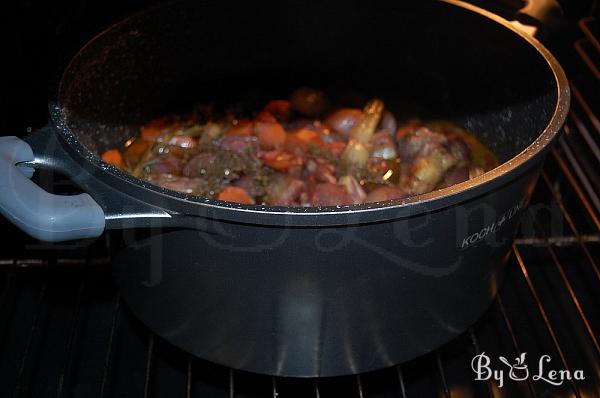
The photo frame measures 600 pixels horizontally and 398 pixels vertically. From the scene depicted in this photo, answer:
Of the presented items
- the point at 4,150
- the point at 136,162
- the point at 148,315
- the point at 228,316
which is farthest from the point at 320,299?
the point at 136,162

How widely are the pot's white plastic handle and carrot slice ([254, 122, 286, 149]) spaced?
0.58 meters

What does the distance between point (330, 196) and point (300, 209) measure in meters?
0.40

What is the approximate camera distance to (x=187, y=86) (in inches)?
57.7

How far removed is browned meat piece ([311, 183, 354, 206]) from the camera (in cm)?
119

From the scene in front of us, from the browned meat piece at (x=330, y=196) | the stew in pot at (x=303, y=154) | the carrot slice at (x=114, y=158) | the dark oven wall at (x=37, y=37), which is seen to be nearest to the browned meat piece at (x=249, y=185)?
the stew in pot at (x=303, y=154)

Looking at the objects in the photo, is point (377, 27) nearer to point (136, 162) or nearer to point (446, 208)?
point (136, 162)

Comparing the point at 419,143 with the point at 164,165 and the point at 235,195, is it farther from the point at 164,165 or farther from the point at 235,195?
the point at 164,165

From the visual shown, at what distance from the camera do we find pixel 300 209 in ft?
2.62

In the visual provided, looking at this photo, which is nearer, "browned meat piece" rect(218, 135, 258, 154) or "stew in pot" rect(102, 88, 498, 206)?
"stew in pot" rect(102, 88, 498, 206)

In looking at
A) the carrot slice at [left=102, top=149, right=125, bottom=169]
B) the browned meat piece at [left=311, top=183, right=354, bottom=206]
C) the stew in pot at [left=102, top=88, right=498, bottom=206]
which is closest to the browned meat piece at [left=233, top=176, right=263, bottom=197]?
the stew in pot at [left=102, top=88, right=498, bottom=206]

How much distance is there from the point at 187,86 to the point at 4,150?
0.61 m

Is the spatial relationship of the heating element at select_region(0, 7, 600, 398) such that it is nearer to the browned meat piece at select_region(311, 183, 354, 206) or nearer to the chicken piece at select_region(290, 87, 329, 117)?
the browned meat piece at select_region(311, 183, 354, 206)

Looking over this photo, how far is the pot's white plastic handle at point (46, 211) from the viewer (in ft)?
2.69

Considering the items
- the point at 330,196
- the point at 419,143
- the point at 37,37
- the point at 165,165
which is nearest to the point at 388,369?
the point at 330,196
